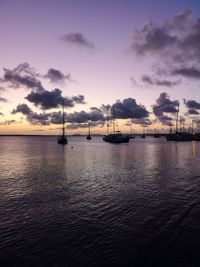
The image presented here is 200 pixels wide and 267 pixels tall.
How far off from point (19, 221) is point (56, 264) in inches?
245

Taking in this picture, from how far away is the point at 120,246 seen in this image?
12.5 m

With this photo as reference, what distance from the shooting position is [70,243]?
42.2 feet

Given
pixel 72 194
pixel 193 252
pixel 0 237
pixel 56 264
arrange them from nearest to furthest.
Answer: pixel 56 264 < pixel 193 252 < pixel 0 237 < pixel 72 194

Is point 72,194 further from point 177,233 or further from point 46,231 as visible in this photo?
point 177,233

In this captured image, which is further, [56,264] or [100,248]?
[100,248]

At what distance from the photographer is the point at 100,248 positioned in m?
12.3

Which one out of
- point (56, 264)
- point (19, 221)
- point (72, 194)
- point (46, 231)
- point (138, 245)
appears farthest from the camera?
point (72, 194)

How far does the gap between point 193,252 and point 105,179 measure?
2090cm

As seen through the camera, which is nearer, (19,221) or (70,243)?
(70,243)

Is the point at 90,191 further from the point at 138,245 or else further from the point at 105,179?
the point at 138,245

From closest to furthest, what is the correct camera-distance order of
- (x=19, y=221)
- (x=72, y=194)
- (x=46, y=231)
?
(x=46, y=231)
(x=19, y=221)
(x=72, y=194)

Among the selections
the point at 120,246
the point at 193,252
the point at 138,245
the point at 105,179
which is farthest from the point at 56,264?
the point at 105,179

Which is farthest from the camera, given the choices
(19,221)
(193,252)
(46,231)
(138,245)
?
(19,221)

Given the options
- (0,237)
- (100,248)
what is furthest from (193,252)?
(0,237)
